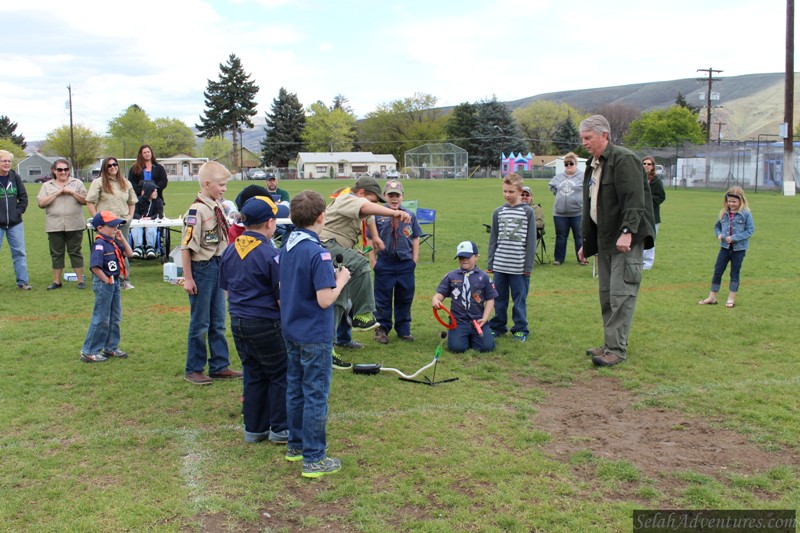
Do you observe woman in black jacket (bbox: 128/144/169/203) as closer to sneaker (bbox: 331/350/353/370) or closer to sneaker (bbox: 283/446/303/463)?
sneaker (bbox: 331/350/353/370)

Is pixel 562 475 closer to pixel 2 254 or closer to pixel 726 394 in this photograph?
pixel 726 394

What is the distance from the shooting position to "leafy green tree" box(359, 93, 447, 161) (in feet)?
360

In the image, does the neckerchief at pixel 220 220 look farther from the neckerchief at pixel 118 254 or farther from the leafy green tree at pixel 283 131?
the leafy green tree at pixel 283 131

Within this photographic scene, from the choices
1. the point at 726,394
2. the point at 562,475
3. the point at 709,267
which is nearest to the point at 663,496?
the point at 562,475

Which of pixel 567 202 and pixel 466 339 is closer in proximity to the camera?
pixel 466 339

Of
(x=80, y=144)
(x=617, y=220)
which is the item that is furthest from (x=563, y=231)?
(x=80, y=144)

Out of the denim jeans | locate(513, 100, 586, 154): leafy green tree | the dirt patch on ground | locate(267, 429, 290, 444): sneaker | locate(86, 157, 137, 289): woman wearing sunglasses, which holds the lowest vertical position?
the dirt patch on ground

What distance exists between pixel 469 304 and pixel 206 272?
272cm

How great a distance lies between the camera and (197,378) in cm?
621

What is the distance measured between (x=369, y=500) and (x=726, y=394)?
11.2ft

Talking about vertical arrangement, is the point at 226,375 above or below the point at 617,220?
below

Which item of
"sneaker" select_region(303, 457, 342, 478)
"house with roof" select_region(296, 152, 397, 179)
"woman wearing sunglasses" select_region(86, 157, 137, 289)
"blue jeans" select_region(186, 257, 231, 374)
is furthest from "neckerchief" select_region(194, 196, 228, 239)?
"house with roof" select_region(296, 152, 397, 179)

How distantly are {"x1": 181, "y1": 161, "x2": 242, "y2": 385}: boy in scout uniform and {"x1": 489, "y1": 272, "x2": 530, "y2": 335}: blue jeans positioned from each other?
10.0 feet

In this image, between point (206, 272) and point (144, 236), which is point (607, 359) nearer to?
point (206, 272)
